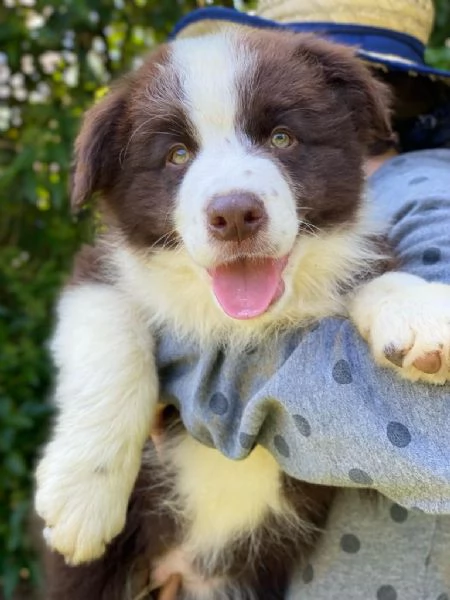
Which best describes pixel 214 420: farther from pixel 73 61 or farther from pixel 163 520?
pixel 73 61

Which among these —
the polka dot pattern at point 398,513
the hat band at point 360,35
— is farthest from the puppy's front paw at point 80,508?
the hat band at point 360,35

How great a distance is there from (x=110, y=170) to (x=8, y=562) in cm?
A: 195

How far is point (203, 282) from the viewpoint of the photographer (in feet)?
7.23

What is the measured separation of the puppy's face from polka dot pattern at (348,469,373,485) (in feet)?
1.42

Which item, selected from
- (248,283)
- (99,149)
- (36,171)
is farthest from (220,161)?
(36,171)

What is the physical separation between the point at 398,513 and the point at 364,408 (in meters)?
0.48

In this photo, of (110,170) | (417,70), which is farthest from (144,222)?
(417,70)

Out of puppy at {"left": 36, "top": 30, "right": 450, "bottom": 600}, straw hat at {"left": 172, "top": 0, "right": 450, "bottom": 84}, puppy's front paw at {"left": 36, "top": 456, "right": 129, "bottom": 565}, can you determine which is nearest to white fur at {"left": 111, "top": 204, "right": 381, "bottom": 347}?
puppy at {"left": 36, "top": 30, "right": 450, "bottom": 600}

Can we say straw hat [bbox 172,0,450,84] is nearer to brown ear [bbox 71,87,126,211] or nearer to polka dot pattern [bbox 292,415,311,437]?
brown ear [bbox 71,87,126,211]

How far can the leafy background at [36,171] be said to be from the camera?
3359 millimetres

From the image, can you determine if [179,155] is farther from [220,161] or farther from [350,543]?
[350,543]

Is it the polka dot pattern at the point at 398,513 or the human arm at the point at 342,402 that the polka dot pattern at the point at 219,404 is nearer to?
the human arm at the point at 342,402

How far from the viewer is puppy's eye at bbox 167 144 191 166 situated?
209 centimetres

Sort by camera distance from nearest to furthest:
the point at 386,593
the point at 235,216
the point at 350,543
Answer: the point at 235,216
the point at 386,593
the point at 350,543
